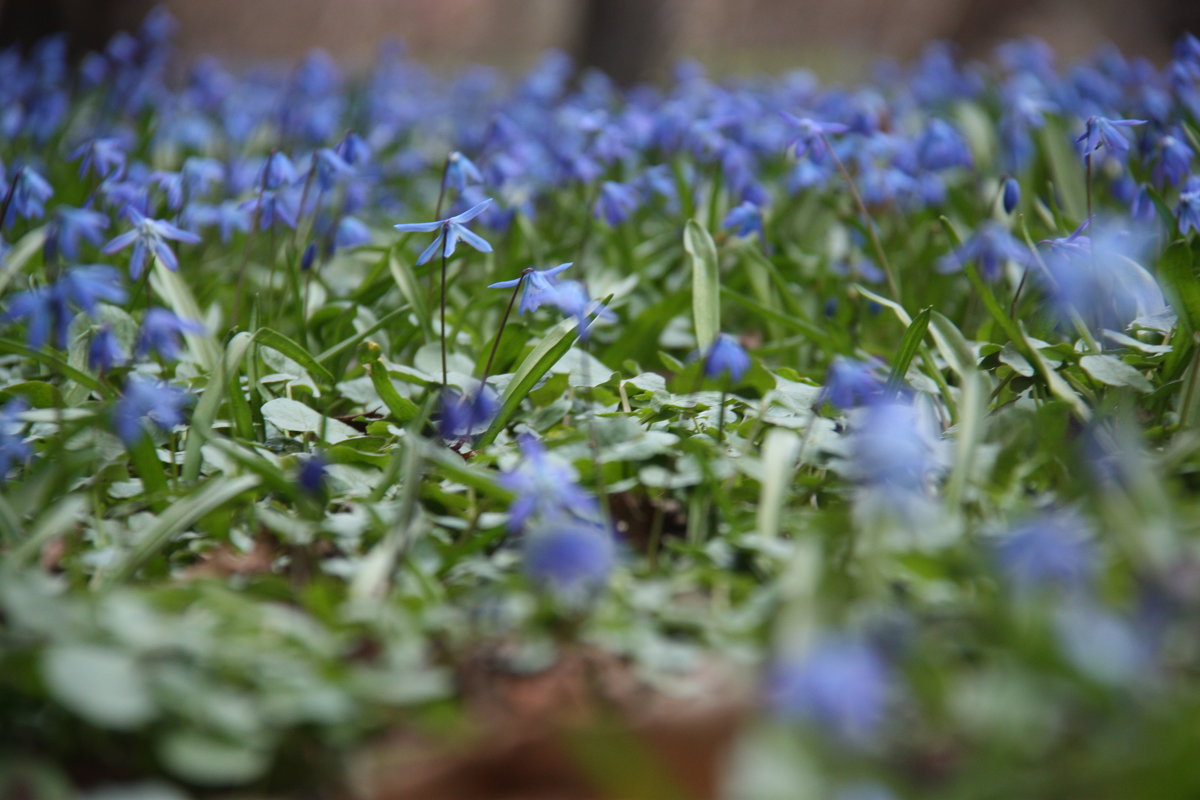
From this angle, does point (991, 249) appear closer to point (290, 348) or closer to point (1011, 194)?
point (1011, 194)

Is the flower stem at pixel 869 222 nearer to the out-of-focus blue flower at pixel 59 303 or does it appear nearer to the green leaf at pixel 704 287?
the green leaf at pixel 704 287

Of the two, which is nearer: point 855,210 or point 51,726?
point 51,726

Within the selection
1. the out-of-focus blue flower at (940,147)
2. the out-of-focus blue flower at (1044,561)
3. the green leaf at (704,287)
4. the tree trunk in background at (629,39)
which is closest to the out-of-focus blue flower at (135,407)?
the green leaf at (704,287)

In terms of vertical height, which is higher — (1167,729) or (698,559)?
(1167,729)

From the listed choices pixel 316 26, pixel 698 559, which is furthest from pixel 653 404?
pixel 316 26

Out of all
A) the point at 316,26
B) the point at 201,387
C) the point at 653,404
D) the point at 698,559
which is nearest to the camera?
the point at 698,559

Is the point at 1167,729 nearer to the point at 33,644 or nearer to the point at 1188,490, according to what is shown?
the point at 1188,490
